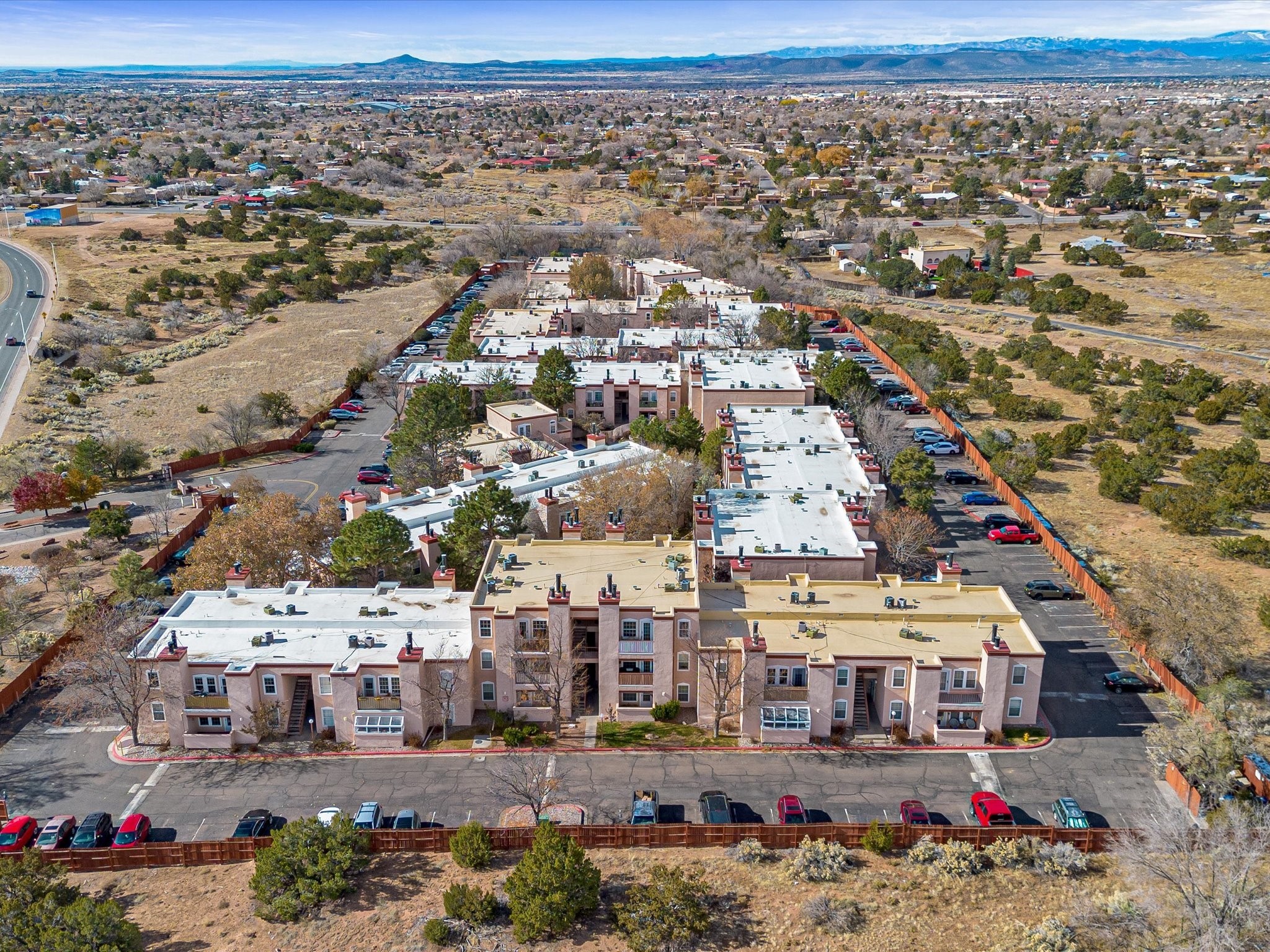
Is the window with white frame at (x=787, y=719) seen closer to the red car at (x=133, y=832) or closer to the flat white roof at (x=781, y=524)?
the flat white roof at (x=781, y=524)

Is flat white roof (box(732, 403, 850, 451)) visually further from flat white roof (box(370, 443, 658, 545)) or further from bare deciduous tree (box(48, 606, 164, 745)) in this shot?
bare deciduous tree (box(48, 606, 164, 745))

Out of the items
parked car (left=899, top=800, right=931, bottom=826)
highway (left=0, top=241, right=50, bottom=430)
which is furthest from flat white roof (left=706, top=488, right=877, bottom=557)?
highway (left=0, top=241, right=50, bottom=430)

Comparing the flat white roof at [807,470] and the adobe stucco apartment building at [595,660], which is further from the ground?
the flat white roof at [807,470]

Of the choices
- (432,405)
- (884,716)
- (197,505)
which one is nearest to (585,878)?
(884,716)

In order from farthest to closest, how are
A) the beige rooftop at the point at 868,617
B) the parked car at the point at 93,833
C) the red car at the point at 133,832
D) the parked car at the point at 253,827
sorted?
1. the beige rooftop at the point at 868,617
2. the parked car at the point at 253,827
3. the red car at the point at 133,832
4. the parked car at the point at 93,833

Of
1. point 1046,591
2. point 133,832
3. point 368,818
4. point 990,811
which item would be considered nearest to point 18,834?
point 133,832

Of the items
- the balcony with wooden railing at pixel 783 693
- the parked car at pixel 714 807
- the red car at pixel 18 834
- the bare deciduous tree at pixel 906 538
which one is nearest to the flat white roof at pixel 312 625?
the red car at pixel 18 834

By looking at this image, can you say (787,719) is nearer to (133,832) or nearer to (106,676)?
(133,832)
